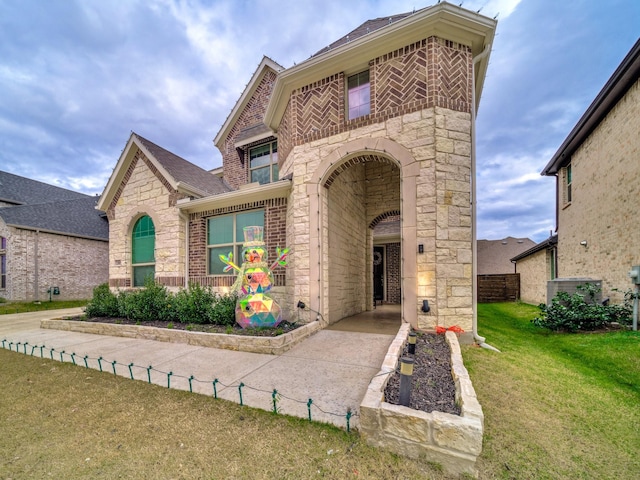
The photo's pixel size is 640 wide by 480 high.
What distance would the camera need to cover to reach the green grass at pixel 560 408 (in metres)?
2.22

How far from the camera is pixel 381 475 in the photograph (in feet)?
6.71

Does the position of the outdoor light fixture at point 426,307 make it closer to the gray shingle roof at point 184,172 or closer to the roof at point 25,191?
the gray shingle roof at point 184,172

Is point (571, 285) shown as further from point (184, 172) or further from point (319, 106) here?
point (184, 172)

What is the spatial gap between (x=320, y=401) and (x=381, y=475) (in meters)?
1.12

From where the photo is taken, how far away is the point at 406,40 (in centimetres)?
576

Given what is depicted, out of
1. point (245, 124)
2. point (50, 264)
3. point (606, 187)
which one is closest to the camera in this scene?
point (606, 187)

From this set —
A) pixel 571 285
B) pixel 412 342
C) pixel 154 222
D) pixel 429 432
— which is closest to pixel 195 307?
pixel 154 222

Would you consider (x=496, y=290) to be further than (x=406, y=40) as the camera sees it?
Yes

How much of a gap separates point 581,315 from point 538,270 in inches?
337

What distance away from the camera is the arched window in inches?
379

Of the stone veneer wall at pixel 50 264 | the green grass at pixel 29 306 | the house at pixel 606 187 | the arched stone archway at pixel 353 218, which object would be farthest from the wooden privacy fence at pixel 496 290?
the stone veneer wall at pixel 50 264

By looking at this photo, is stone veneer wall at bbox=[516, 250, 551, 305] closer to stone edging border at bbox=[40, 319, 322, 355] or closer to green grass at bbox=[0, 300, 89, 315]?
stone edging border at bbox=[40, 319, 322, 355]

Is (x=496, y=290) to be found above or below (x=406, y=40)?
below

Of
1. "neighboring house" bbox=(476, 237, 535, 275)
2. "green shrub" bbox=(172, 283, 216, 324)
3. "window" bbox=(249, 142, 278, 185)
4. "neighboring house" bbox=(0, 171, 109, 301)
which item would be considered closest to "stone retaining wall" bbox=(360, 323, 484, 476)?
"green shrub" bbox=(172, 283, 216, 324)
